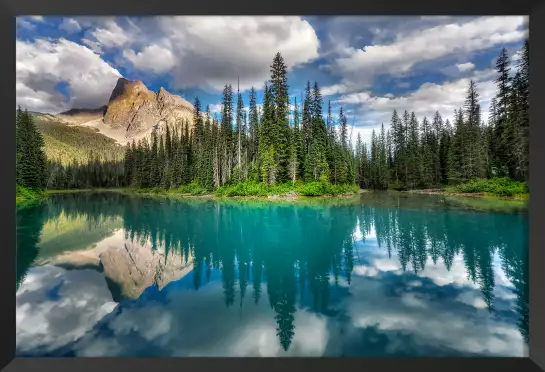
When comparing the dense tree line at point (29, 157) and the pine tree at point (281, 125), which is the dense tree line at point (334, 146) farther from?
the dense tree line at point (29, 157)

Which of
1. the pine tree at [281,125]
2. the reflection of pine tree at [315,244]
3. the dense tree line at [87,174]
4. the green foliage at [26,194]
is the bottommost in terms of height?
the reflection of pine tree at [315,244]

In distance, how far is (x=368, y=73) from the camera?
14.7m

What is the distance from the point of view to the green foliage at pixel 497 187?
46.9 feet

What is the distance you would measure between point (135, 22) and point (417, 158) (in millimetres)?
22456

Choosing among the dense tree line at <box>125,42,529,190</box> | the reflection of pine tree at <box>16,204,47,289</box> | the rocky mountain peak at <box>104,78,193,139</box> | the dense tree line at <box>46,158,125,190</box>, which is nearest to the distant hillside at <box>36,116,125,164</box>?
the dense tree line at <box>46,158,125,190</box>

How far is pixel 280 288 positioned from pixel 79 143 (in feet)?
144

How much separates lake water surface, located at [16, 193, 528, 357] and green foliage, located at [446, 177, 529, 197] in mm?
4152

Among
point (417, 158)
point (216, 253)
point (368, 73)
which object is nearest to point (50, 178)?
point (216, 253)

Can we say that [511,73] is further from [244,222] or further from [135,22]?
[135,22]

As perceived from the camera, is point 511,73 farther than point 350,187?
No

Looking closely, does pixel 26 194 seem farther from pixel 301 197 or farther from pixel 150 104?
pixel 301 197

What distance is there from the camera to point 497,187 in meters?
15.6
